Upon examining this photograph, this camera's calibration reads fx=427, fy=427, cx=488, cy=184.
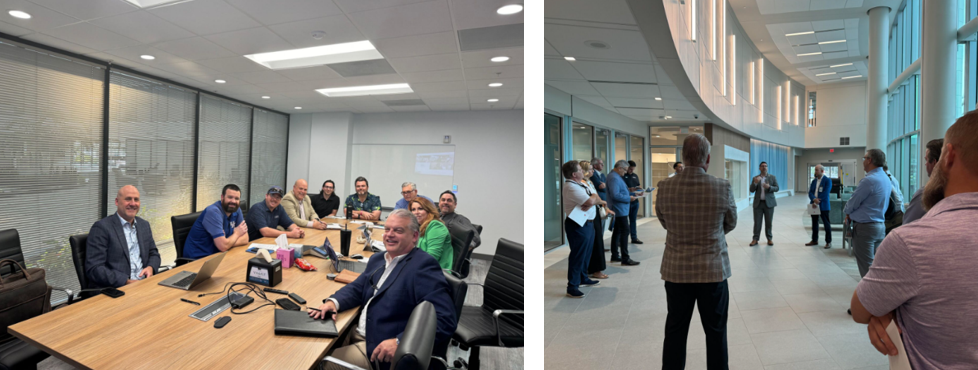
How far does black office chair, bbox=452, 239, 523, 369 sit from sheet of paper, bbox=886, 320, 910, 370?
1571 millimetres

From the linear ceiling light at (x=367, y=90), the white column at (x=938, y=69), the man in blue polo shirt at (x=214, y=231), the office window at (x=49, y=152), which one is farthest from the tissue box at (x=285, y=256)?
the white column at (x=938, y=69)

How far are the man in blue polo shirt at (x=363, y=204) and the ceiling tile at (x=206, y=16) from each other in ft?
9.32

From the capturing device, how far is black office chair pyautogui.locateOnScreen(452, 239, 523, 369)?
2.43 m

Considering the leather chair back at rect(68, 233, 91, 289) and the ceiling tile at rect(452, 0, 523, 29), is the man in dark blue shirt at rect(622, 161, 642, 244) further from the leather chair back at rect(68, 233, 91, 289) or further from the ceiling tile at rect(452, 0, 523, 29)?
the leather chair back at rect(68, 233, 91, 289)

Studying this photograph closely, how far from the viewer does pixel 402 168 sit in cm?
862

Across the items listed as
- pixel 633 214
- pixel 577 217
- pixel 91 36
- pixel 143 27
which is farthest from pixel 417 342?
pixel 633 214

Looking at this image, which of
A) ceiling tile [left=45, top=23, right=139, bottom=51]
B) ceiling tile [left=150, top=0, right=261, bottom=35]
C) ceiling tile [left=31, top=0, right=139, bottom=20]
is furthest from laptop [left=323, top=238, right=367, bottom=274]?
ceiling tile [left=45, top=23, right=139, bottom=51]

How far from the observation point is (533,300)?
1237 millimetres

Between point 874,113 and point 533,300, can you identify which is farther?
point 874,113

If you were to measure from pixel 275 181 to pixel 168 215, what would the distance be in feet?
8.16

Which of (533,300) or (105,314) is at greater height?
(533,300)

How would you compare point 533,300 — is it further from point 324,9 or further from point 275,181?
point 275,181

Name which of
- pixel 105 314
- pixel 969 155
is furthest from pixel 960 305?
pixel 105 314

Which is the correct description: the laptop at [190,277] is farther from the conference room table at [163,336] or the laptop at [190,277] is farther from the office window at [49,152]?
the office window at [49,152]
